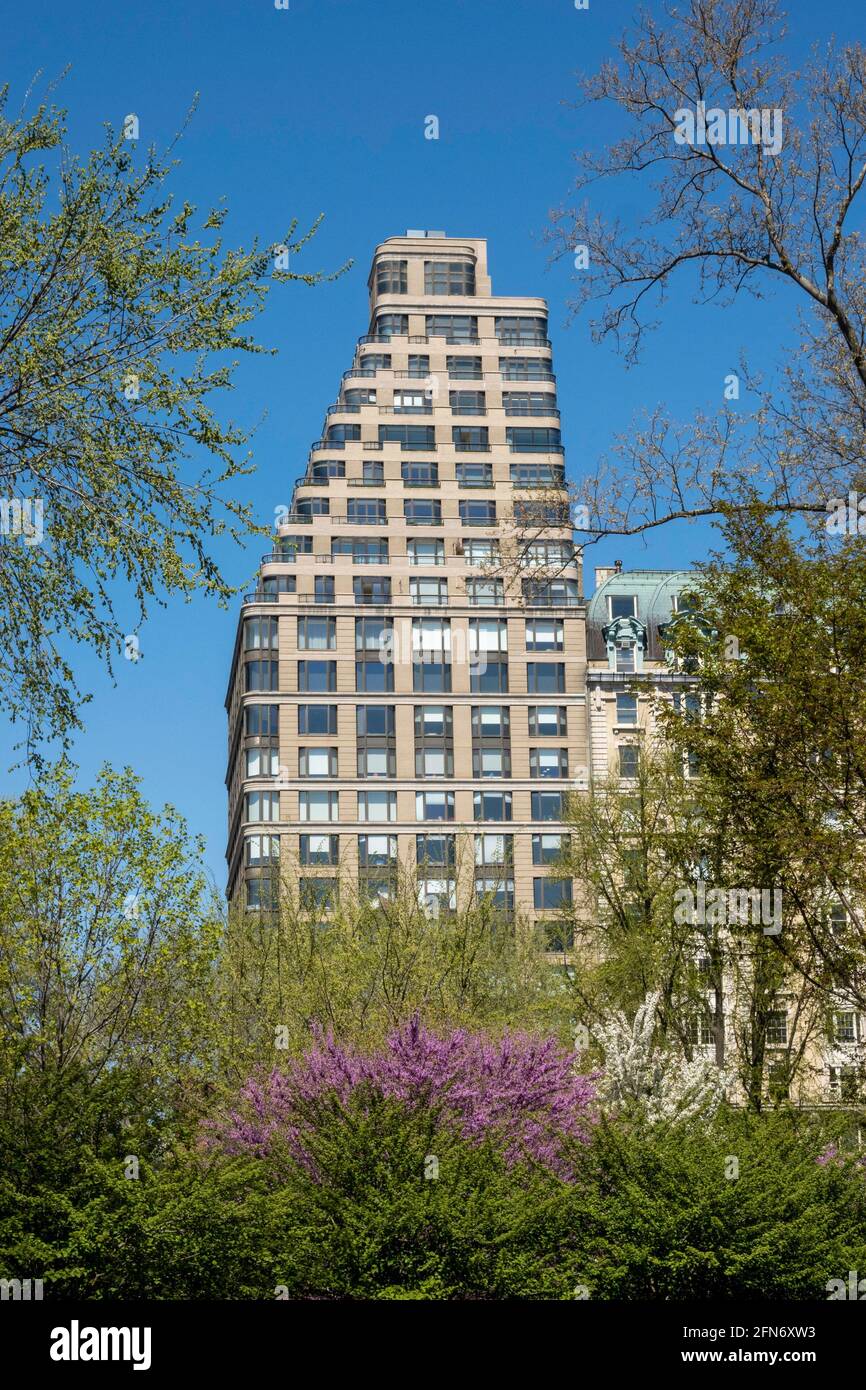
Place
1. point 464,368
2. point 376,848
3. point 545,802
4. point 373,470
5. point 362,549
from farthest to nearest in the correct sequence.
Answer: point 464,368 → point 373,470 → point 362,549 → point 545,802 → point 376,848

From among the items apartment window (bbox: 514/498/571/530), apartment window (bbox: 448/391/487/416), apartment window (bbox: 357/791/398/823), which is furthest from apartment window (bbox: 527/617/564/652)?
apartment window (bbox: 514/498/571/530)

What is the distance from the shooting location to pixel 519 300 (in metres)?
101

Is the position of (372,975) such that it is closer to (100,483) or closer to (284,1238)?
(284,1238)

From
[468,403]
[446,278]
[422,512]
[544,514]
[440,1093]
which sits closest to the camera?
[544,514]

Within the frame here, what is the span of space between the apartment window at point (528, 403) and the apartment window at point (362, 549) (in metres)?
11.1

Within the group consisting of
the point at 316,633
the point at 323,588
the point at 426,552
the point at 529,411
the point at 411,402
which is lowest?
the point at 316,633

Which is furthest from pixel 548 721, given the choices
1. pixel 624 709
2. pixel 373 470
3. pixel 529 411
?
pixel 529 411

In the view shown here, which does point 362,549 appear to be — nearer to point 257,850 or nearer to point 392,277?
point 257,850

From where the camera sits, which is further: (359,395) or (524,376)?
(524,376)

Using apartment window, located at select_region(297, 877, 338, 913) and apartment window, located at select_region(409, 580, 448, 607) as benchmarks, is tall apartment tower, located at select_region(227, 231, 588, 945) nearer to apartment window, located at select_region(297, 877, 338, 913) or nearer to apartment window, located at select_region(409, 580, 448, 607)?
apartment window, located at select_region(409, 580, 448, 607)

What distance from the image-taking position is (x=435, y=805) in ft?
294

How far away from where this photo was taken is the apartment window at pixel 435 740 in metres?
90.1

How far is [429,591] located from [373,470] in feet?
24.9
